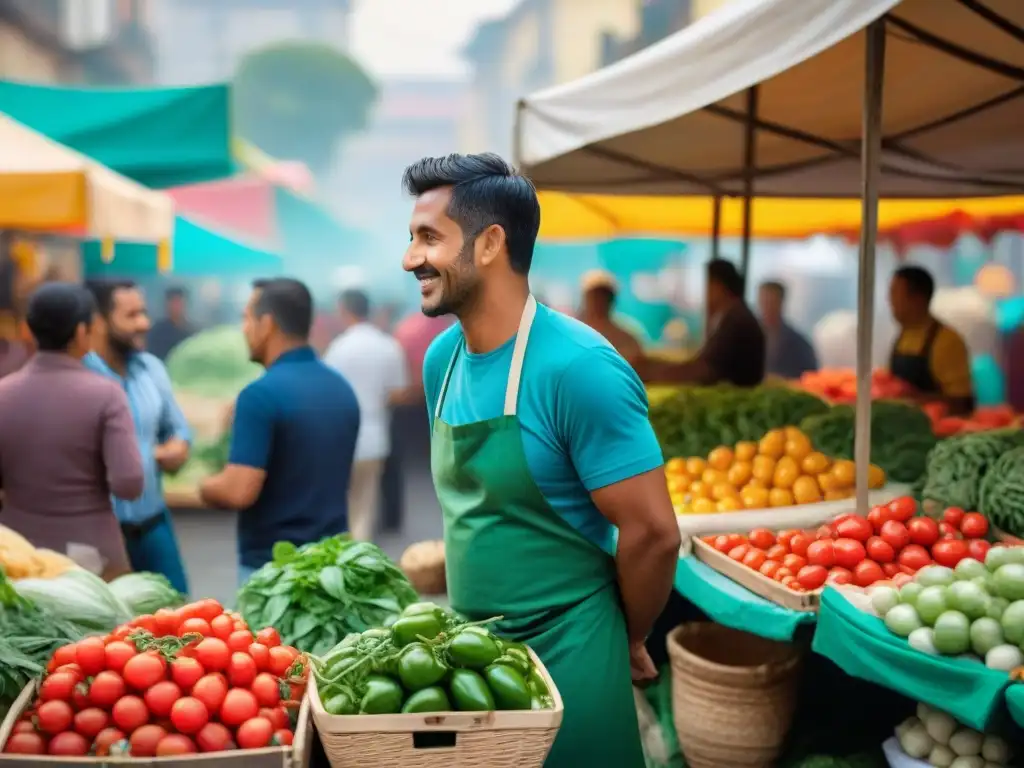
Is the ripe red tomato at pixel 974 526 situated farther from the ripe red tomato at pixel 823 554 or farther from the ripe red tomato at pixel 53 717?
the ripe red tomato at pixel 53 717

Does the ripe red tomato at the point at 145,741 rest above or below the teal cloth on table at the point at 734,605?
above

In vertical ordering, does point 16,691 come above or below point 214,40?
below

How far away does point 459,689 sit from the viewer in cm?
217

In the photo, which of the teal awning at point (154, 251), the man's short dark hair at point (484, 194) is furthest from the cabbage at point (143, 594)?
the teal awning at point (154, 251)

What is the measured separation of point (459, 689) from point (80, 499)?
279cm

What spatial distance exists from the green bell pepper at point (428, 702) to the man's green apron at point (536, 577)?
42 centimetres

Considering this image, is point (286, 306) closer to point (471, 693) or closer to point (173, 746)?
point (173, 746)

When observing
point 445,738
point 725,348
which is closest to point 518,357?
point 445,738

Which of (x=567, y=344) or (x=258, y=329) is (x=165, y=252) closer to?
(x=258, y=329)

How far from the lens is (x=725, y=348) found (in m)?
7.26

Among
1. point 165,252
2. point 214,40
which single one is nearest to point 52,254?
point 165,252

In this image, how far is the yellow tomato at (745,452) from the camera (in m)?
5.04

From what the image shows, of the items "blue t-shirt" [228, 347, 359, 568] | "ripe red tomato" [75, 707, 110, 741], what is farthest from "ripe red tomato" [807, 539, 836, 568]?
"ripe red tomato" [75, 707, 110, 741]

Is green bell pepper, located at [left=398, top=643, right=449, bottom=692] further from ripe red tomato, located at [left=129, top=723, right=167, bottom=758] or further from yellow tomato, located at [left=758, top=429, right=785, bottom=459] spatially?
yellow tomato, located at [left=758, top=429, right=785, bottom=459]
